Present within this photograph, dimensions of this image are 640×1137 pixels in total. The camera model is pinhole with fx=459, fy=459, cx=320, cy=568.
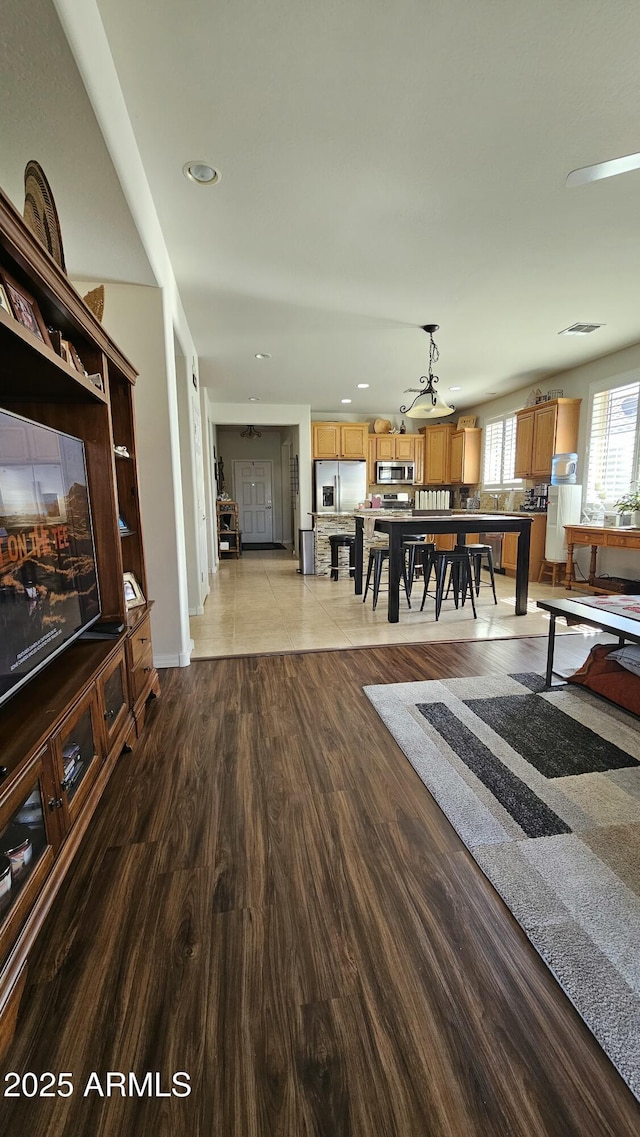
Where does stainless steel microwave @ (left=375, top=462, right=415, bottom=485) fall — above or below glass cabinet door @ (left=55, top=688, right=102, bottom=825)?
above

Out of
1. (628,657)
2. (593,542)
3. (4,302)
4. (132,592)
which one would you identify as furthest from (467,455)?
(4,302)

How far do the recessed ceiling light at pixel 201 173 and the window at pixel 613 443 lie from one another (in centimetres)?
465

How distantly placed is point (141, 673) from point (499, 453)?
6755mm

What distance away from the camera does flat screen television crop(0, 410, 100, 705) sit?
1246mm

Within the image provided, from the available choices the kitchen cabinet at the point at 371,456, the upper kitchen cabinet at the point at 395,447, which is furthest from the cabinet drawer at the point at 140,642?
the upper kitchen cabinet at the point at 395,447

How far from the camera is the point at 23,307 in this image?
131 cm

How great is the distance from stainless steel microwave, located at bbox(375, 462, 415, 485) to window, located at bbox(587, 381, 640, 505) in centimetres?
331

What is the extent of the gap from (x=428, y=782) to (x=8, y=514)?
1.73 m

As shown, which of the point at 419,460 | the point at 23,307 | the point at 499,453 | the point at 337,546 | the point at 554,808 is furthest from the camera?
the point at 419,460

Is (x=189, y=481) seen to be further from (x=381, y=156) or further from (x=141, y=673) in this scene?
(x=381, y=156)

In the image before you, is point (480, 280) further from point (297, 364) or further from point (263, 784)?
point (263, 784)

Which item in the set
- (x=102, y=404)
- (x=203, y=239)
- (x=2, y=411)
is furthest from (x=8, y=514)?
(x=203, y=239)

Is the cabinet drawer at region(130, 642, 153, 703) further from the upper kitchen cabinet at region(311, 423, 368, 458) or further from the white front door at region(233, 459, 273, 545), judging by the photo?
the white front door at region(233, 459, 273, 545)

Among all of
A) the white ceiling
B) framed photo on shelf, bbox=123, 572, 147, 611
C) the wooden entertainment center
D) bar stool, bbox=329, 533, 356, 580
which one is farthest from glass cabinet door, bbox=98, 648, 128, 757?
bar stool, bbox=329, 533, 356, 580
